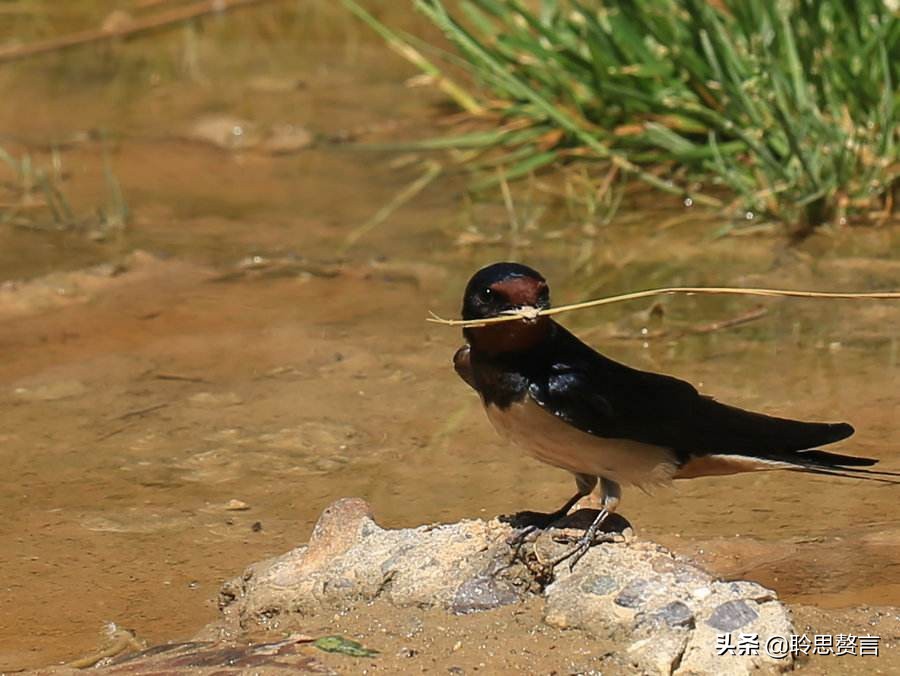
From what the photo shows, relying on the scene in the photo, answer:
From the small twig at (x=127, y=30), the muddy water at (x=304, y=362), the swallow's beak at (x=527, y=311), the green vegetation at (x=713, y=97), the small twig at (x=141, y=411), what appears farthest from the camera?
the small twig at (x=127, y=30)

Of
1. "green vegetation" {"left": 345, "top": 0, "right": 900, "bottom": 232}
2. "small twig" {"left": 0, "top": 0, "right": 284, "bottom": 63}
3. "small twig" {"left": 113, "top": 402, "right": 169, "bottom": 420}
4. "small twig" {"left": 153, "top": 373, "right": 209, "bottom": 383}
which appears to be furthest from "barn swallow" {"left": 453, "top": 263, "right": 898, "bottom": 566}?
"small twig" {"left": 0, "top": 0, "right": 284, "bottom": 63}

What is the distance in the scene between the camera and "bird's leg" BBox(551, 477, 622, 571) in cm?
269

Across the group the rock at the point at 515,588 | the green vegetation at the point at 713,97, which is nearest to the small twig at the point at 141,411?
the rock at the point at 515,588

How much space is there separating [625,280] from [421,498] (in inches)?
56.6

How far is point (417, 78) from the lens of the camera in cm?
614

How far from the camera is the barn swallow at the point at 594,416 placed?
2.73 m

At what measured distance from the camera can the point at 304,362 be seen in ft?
13.8

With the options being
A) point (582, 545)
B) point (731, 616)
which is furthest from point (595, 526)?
point (731, 616)

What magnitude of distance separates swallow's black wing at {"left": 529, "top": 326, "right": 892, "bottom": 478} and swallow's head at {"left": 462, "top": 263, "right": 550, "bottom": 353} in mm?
73

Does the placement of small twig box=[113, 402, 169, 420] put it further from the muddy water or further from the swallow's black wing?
the swallow's black wing

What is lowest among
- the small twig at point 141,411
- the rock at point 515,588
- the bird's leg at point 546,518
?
the small twig at point 141,411

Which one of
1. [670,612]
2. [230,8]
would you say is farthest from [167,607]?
[230,8]

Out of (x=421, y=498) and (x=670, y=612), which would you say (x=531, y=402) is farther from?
(x=421, y=498)

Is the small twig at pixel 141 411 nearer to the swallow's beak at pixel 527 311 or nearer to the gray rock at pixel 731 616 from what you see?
the swallow's beak at pixel 527 311
